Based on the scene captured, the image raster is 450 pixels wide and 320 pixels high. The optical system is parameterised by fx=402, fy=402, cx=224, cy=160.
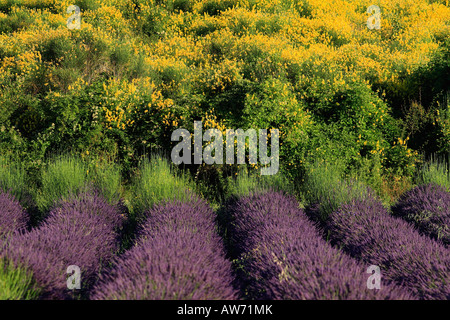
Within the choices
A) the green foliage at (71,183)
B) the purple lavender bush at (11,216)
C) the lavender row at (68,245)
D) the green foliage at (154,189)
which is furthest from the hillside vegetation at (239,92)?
the lavender row at (68,245)

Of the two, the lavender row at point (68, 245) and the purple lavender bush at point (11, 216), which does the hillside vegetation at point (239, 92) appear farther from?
the lavender row at point (68, 245)

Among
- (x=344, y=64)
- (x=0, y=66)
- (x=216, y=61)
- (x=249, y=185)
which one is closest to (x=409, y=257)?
(x=249, y=185)

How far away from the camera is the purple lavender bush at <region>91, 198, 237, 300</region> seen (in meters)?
2.86

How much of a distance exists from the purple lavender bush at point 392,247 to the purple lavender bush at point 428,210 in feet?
1.07

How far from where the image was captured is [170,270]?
10.1 feet

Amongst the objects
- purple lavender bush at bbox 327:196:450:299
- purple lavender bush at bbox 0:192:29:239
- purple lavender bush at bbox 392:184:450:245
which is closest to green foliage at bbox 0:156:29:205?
purple lavender bush at bbox 0:192:29:239

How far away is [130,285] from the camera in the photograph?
2.93 metres

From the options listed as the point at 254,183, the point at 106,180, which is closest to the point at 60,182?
the point at 106,180

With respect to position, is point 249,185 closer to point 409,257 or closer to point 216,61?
point 409,257

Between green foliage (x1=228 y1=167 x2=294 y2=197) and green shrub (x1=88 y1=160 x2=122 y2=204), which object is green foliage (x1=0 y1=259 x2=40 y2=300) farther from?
green foliage (x1=228 y1=167 x2=294 y2=197)

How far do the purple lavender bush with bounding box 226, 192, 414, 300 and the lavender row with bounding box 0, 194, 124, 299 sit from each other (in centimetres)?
152

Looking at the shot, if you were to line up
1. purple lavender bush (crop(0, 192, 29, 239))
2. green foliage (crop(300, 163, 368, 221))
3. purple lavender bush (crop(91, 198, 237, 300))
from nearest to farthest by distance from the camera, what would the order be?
purple lavender bush (crop(91, 198, 237, 300))
purple lavender bush (crop(0, 192, 29, 239))
green foliage (crop(300, 163, 368, 221))

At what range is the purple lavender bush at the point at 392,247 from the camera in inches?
137

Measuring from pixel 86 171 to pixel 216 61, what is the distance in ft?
18.4
